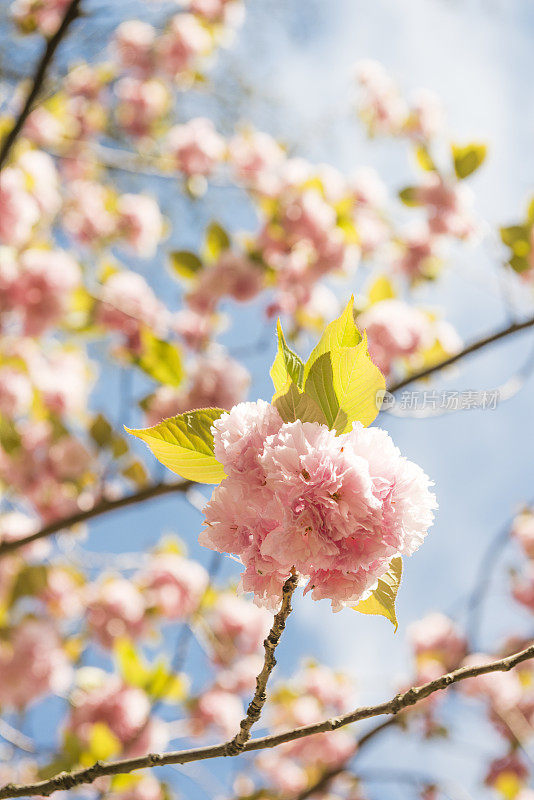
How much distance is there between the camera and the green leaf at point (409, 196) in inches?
100

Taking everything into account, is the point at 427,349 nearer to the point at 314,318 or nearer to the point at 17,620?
the point at 314,318

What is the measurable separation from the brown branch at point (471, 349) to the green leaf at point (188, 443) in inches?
38.5

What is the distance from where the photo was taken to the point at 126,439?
2131mm

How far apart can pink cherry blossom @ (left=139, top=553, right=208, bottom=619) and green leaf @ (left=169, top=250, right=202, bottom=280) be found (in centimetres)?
137

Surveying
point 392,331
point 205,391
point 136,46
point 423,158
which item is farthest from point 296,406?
point 136,46

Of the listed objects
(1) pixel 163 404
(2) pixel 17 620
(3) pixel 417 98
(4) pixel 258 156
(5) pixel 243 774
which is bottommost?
(5) pixel 243 774

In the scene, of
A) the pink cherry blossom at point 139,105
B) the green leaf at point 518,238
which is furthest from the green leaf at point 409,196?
the pink cherry blossom at point 139,105

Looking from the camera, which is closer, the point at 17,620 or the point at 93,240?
the point at 17,620

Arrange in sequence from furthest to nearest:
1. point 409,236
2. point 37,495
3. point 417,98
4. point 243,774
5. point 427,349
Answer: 1. point 417,98
2. point 243,774
3. point 409,236
4. point 37,495
5. point 427,349

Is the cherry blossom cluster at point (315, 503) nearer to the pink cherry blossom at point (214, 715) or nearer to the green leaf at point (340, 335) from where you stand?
the green leaf at point (340, 335)

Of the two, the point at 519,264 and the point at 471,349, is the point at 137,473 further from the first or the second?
the point at 519,264

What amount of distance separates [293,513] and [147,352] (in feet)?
4.63

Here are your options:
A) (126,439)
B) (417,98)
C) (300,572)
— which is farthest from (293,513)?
(417,98)

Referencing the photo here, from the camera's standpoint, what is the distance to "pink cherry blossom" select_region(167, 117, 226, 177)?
9.91 feet
